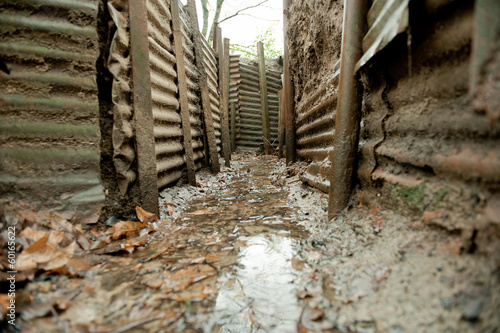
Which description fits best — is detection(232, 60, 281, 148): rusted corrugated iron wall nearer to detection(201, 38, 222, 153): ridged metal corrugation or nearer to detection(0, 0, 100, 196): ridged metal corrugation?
detection(201, 38, 222, 153): ridged metal corrugation

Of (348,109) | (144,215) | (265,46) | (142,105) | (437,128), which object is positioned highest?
(265,46)

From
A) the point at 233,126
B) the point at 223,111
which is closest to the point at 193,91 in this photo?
the point at 223,111

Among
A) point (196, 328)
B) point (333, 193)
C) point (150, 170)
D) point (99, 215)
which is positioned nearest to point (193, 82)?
point (150, 170)

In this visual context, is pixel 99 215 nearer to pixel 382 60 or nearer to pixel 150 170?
pixel 150 170

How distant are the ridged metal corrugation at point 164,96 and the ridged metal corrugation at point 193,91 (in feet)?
1.96

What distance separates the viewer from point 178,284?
1.22 metres

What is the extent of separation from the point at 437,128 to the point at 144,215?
6.45 feet

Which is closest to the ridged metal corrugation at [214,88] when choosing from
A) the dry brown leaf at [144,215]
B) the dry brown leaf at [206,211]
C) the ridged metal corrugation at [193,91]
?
the ridged metal corrugation at [193,91]

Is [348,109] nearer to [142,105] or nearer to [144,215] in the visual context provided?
[142,105]

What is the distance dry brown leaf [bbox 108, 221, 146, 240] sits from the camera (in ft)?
5.75

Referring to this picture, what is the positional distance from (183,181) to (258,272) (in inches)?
85.3

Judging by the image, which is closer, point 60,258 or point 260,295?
point 260,295

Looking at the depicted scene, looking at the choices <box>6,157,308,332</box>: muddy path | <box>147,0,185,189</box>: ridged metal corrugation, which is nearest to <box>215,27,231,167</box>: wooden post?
<box>147,0,185,189</box>: ridged metal corrugation

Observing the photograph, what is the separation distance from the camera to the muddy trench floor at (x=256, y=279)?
0.83 meters
